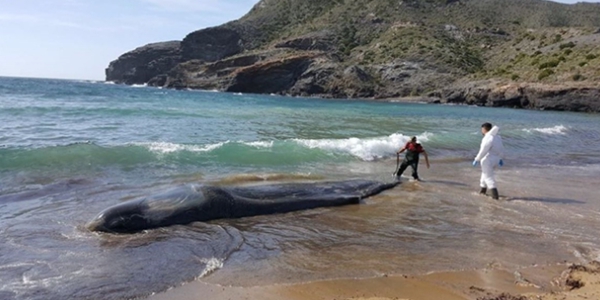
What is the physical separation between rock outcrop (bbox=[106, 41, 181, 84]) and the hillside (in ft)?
15.8

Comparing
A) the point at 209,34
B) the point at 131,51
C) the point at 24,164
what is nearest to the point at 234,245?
the point at 24,164

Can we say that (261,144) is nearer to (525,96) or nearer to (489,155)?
(489,155)

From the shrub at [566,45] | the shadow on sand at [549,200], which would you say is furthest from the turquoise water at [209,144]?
the shrub at [566,45]

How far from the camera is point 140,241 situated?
6.66m

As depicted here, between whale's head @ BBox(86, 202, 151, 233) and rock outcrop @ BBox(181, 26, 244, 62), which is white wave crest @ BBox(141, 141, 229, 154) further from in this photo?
rock outcrop @ BBox(181, 26, 244, 62)

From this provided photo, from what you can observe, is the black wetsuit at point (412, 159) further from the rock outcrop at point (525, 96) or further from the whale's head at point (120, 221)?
the rock outcrop at point (525, 96)

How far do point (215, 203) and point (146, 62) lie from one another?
126253 mm

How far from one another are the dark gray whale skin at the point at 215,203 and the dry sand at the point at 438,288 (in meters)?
2.29

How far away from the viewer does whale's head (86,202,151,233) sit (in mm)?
6980

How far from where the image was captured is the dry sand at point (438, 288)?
4984 mm

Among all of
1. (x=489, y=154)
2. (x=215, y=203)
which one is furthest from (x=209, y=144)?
(x=489, y=154)

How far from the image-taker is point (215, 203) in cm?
802

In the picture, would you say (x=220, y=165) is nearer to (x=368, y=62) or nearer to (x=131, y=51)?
(x=368, y=62)

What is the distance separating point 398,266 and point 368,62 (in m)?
75.8
